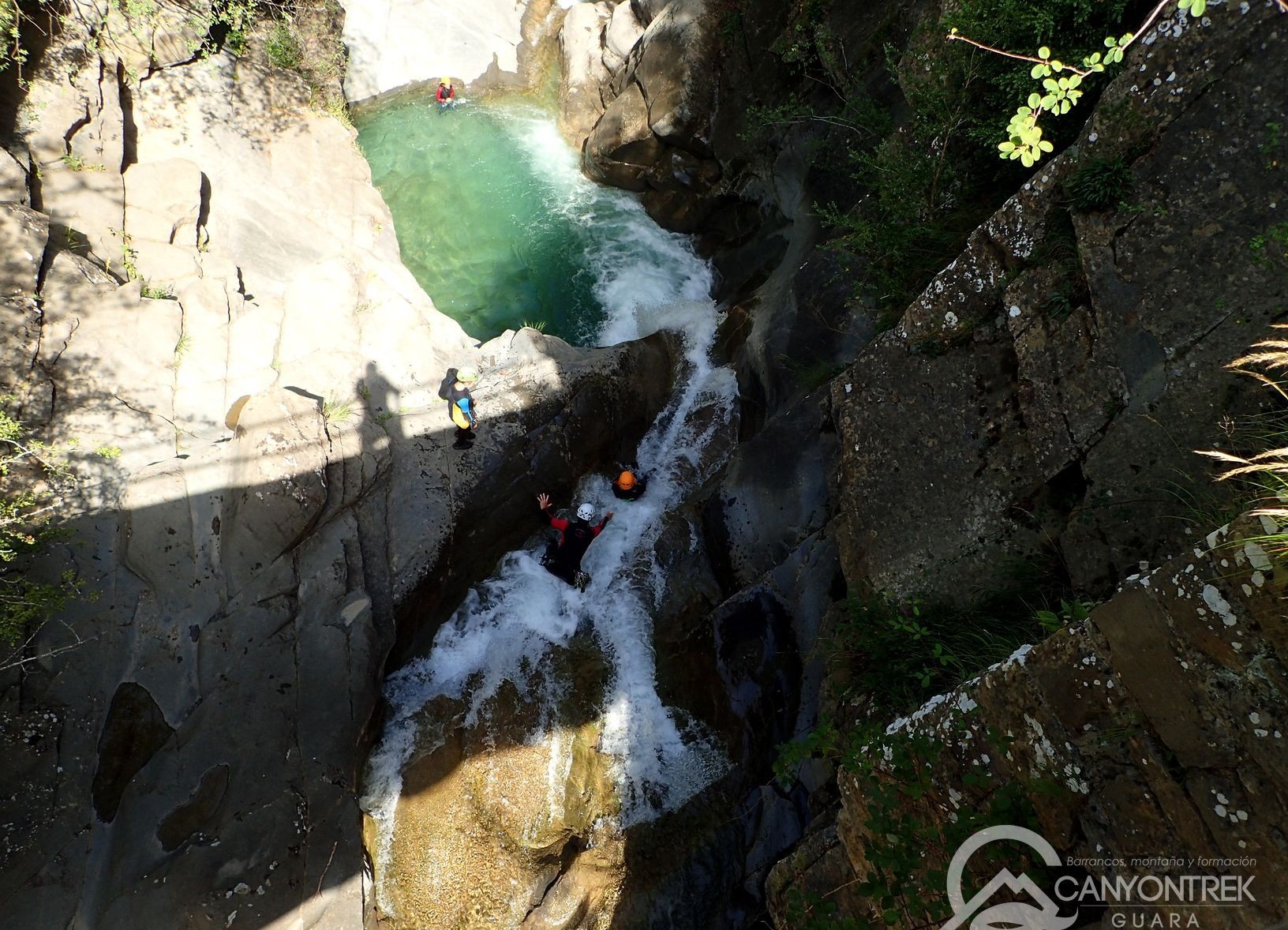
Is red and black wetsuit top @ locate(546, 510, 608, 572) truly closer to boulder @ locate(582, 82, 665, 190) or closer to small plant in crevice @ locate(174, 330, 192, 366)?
small plant in crevice @ locate(174, 330, 192, 366)

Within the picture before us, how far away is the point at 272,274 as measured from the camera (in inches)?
383

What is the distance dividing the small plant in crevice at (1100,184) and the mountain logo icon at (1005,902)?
175 inches

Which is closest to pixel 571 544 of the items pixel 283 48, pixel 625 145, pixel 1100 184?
pixel 1100 184

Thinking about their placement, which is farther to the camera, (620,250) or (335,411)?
(620,250)

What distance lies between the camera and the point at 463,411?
338 inches

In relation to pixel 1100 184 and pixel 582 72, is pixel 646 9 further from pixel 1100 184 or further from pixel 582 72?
pixel 1100 184

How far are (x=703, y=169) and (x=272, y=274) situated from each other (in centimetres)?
792

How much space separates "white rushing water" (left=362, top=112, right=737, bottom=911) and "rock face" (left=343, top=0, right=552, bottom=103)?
7690 millimetres

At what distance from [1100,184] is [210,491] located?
8947 mm

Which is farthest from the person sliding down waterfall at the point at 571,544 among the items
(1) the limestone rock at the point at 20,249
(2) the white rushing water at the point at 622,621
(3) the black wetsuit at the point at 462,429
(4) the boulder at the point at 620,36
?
(4) the boulder at the point at 620,36

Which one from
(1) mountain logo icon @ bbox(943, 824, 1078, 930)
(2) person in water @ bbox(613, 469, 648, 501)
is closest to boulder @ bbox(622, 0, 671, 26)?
(2) person in water @ bbox(613, 469, 648, 501)

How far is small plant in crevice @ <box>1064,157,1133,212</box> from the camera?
4.75 meters

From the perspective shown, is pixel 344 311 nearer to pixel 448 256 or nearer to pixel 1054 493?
→ pixel 448 256

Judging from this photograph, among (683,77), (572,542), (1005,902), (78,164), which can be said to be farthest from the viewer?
(683,77)
